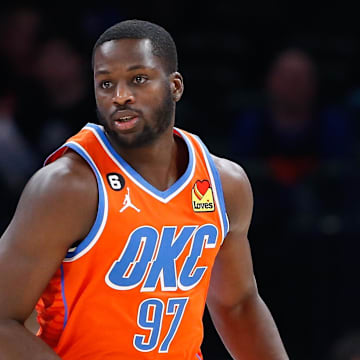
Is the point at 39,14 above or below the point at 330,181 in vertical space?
above

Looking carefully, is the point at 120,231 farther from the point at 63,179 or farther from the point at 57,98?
the point at 57,98

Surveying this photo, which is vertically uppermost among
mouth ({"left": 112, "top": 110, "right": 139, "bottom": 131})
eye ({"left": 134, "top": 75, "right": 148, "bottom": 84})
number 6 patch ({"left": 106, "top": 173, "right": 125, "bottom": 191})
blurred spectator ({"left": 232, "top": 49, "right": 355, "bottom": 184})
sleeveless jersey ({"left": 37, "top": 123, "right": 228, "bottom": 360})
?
eye ({"left": 134, "top": 75, "right": 148, "bottom": 84})

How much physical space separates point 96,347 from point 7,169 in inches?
109

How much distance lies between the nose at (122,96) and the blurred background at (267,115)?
7.91ft

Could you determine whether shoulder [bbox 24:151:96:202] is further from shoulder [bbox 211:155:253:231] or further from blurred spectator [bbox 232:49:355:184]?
blurred spectator [bbox 232:49:355:184]

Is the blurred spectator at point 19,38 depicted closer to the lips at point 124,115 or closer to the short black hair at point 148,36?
the short black hair at point 148,36

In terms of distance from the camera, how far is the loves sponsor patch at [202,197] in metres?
2.92

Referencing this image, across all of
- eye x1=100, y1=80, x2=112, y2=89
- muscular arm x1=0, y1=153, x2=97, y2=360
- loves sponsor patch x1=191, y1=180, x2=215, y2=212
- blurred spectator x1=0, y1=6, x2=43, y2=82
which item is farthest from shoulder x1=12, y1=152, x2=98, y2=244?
blurred spectator x1=0, y1=6, x2=43, y2=82

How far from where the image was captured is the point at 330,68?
260 inches

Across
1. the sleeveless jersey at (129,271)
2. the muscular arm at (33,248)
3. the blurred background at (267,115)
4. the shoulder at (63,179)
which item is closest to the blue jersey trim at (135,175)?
the sleeveless jersey at (129,271)

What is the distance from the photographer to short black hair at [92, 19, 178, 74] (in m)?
2.74

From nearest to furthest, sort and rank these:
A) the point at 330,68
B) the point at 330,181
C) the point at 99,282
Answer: the point at 99,282, the point at 330,181, the point at 330,68

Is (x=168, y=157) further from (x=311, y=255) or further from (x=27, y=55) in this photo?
(x=27, y=55)

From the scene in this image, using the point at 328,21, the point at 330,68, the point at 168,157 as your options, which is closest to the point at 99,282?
the point at 168,157
